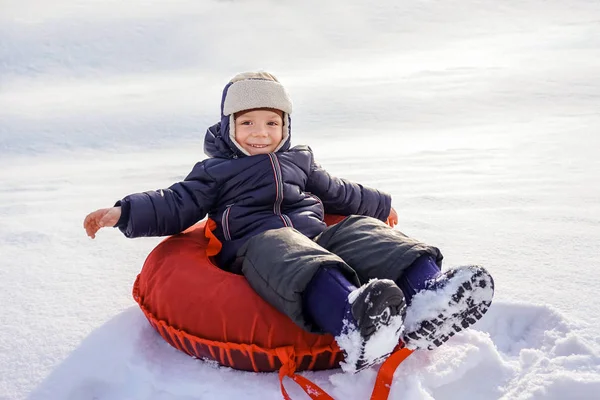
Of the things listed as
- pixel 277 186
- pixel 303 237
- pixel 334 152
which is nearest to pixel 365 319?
pixel 303 237

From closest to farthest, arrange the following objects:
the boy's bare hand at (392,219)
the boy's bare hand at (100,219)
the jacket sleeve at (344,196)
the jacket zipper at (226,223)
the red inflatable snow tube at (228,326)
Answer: the red inflatable snow tube at (228,326) → the boy's bare hand at (100,219) → the jacket zipper at (226,223) → the jacket sleeve at (344,196) → the boy's bare hand at (392,219)

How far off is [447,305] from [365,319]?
26cm

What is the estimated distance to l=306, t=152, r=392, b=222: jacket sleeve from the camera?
2422mm

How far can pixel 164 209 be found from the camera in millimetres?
2092

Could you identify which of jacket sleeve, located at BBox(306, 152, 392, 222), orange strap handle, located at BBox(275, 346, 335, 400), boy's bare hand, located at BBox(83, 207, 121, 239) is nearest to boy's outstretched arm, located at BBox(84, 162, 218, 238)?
boy's bare hand, located at BBox(83, 207, 121, 239)

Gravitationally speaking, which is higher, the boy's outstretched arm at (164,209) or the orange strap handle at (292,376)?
the boy's outstretched arm at (164,209)

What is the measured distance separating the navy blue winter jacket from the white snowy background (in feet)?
1.10

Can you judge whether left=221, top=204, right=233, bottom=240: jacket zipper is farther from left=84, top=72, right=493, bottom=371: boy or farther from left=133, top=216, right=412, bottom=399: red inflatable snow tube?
left=133, top=216, right=412, bottom=399: red inflatable snow tube

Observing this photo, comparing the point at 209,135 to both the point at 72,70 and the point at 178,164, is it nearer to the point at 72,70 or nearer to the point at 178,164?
the point at 178,164

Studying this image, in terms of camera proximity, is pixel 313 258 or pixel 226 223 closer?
pixel 313 258

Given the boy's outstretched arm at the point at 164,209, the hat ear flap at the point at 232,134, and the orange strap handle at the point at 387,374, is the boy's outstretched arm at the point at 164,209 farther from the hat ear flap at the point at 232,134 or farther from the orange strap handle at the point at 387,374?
the orange strap handle at the point at 387,374

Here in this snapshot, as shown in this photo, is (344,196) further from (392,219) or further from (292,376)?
(292,376)

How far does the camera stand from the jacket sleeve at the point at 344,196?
7.95 feet

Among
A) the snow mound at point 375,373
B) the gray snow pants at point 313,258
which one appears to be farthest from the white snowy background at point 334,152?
the gray snow pants at point 313,258
